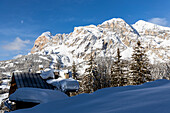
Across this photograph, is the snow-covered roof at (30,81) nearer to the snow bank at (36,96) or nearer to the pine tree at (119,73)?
the snow bank at (36,96)

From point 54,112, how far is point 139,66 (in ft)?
69.1

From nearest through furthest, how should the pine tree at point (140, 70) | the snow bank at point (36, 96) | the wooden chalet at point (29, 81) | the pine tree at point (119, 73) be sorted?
the snow bank at point (36, 96) < the wooden chalet at point (29, 81) < the pine tree at point (140, 70) < the pine tree at point (119, 73)

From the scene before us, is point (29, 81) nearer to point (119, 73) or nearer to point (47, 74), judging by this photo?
point (47, 74)

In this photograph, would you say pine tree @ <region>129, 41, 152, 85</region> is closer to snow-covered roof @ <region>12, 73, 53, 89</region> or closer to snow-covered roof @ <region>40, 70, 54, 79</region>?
snow-covered roof @ <region>40, 70, 54, 79</region>

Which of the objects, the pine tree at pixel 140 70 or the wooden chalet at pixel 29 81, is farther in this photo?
the pine tree at pixel 140 70

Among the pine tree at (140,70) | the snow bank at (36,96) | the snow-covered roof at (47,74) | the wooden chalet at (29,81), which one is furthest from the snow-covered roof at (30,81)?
the pine tree at (140,70)

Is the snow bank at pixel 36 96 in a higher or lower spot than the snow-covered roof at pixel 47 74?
lower

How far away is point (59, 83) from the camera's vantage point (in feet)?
52.3

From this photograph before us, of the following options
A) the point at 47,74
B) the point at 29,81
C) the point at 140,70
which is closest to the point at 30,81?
the point at 29,81

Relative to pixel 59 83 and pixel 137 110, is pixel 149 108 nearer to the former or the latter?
pixel 137 110

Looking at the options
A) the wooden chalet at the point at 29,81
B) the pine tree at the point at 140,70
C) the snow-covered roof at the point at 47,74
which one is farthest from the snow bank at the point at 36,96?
the pine tree at the point at 140,70

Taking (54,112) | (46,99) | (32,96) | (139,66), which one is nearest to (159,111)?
(54,112)

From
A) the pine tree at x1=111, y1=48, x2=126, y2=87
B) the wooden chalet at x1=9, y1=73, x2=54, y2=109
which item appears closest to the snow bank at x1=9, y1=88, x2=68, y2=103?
the wooden chalet at x1=9, y1=73, x2=54, y2=109

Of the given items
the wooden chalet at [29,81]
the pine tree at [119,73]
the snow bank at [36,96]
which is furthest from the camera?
the pine tree at [119,73]
